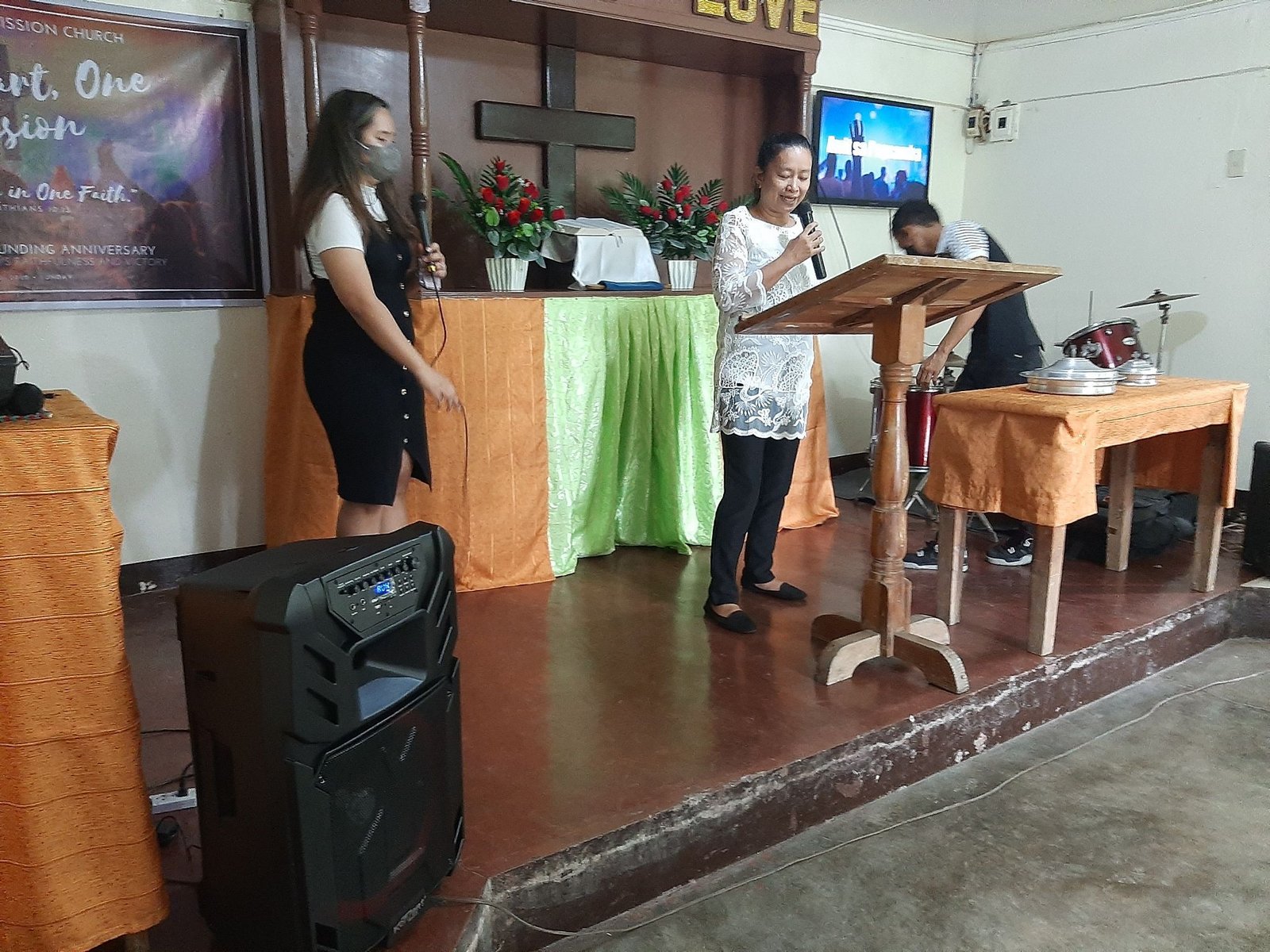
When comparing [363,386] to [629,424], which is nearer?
[363,386]

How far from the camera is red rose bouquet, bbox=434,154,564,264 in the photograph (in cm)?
308

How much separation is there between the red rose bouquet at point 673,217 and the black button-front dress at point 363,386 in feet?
5.03

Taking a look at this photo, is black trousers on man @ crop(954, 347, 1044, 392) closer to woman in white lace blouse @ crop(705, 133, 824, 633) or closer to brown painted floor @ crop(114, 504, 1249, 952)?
brown painted floor @ crop(114, 504, 1249, 952)

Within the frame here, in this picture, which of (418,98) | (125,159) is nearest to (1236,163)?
(418,98)

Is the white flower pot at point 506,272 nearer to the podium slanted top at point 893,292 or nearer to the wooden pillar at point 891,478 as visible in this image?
the podium slanted top at point 893,292

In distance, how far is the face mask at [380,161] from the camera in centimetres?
214

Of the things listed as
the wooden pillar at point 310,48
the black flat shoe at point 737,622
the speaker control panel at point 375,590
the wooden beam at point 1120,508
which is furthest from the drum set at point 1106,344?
the speaker control panel at point 375,590

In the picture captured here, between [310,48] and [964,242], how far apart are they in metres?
2.16

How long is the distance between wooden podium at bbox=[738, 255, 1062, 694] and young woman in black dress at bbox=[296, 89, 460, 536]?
0.83 meters

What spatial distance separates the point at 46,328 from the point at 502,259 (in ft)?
4.62

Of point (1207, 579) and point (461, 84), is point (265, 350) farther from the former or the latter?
point (1207, 579)

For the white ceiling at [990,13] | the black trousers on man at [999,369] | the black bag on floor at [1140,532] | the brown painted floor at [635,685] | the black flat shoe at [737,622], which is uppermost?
the white ceiling at [990,13]

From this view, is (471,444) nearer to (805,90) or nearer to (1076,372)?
(1076,372)

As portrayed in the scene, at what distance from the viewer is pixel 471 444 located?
118 inches
